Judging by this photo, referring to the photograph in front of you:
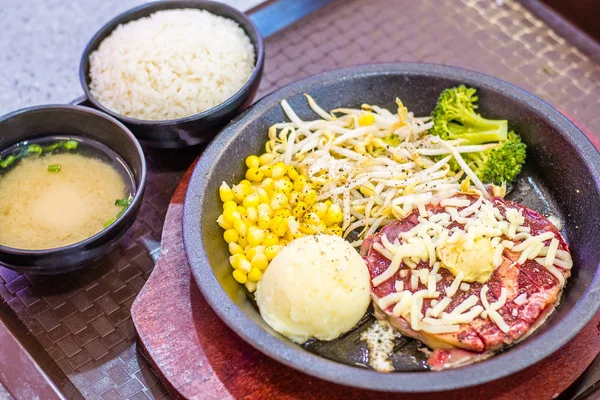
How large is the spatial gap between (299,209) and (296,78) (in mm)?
1394

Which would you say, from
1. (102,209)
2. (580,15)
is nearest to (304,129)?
(102,209)

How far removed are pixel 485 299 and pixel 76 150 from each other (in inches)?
89.7

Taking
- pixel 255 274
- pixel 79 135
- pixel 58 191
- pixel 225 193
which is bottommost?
pixel 255 274

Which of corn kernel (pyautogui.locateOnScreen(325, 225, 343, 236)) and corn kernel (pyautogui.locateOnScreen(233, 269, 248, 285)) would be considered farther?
corn kernel (pyautogui.locateOnScreen(325, 225, 343, 236))

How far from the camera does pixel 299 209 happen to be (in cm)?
313

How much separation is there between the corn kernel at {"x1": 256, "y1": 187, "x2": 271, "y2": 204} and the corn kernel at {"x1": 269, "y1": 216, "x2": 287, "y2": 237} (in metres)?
0.15

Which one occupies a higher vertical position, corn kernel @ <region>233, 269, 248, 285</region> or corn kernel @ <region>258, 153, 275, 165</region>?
corn kernel @ <region>258, 153, 275, 165</region>

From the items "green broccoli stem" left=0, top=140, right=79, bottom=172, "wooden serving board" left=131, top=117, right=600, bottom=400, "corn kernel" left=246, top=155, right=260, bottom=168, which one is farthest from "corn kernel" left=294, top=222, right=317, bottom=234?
"green broccoli stem" left=0, top=140, right=79, bottom=172

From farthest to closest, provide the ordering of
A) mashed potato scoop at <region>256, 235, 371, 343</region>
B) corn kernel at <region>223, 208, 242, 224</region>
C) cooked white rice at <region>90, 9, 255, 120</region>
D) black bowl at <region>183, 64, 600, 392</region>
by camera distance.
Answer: cooked white rice at <region>90, 9, 255, 120</region> → corn kernel at <region>223, 208, 242, 224</region> → mashed potato scoop at <region>256, 235, 371, 343</region> → black bowl at <region>183, 64, 600, 392</region>

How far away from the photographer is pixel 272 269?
282 cm

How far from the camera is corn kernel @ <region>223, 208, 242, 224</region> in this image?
9.89ft

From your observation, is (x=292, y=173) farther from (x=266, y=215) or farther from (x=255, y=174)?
(x=266, y=215)

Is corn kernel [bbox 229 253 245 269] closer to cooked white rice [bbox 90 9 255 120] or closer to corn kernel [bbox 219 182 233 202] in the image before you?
corn kernel [bbox 219 182 233 202]

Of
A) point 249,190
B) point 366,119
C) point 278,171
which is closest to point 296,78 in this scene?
point 366,119
